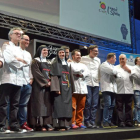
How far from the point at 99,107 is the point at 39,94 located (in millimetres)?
1956

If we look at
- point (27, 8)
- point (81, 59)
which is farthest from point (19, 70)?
point (27, 8)

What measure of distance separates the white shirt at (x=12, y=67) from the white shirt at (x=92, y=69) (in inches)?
62.9

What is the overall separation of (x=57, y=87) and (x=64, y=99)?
9.8 inches

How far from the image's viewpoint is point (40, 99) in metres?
3.69

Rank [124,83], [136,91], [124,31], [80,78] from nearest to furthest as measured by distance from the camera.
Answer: [80,78], [124,83], [136,91], [124,31]

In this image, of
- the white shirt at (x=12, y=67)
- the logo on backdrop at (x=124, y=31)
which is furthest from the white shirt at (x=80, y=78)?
the logo on backdrop at (x=124, y=31)

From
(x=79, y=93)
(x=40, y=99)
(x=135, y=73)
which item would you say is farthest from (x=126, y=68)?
(x=40, y=99)

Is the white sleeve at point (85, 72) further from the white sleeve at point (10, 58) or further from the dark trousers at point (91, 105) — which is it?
the white sleeve at point (10, 58)

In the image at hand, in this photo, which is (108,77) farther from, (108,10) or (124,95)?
(108,10)

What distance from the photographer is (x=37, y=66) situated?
3785 millimetres

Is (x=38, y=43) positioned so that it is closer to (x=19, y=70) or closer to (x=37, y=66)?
(x=37, y=66)

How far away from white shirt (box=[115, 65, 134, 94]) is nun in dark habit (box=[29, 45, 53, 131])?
5.39ft

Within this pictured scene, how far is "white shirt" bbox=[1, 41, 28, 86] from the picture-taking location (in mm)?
3121

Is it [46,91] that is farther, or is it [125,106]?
[125,106]
